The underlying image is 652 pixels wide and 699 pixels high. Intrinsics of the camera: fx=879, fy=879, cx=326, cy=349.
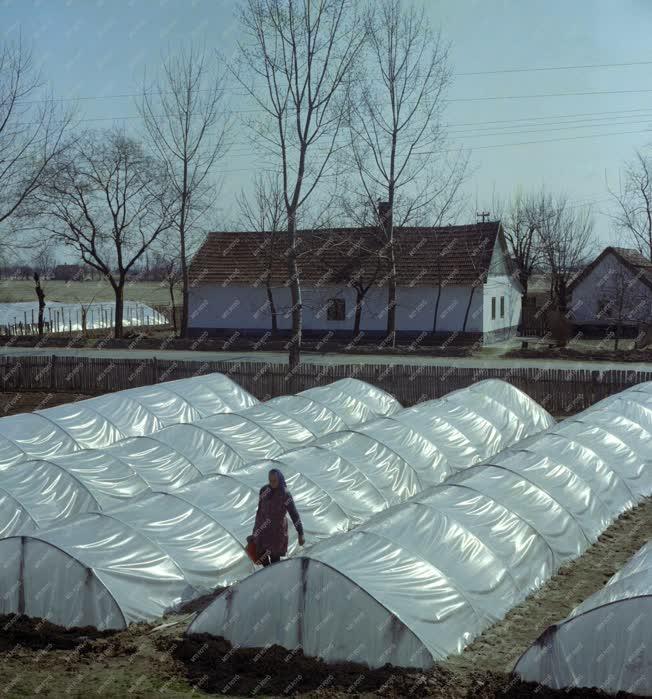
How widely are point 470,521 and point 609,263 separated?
33.5 metres

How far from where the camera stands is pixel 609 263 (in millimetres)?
41312

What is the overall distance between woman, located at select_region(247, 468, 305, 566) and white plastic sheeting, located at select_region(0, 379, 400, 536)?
2.00 meters

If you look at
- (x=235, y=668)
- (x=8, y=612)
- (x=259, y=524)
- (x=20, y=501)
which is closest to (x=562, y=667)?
(x=235, y=668)

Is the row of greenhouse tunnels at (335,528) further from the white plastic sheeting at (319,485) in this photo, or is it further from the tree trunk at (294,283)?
the tree trunk at (294,283)

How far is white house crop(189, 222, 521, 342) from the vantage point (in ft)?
120

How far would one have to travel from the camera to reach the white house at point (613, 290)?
39062 millimetres

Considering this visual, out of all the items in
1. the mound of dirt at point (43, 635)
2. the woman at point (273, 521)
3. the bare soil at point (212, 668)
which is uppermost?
the woman at point (273, 521)

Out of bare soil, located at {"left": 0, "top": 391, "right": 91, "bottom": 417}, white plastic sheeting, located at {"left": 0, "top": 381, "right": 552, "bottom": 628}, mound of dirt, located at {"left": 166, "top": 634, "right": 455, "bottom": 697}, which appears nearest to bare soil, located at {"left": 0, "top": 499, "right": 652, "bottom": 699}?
mound of dirt, located at {"left": 166, "top": 634, "right": 455, "bottom": 697}

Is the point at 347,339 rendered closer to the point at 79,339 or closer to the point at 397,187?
the point at 397,187

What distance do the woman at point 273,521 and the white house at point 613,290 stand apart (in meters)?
30.2

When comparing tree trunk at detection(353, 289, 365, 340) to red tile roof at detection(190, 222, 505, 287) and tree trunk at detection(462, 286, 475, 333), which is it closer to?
red tile roof at detection(190, 222, 505, 287)

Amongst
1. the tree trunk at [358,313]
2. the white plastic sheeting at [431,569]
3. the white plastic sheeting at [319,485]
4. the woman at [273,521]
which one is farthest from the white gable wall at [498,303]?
the woman at [273,521]

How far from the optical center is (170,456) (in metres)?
14.4

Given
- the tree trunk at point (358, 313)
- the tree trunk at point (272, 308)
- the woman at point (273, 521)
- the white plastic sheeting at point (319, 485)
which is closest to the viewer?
the woman at point (273, 521)
